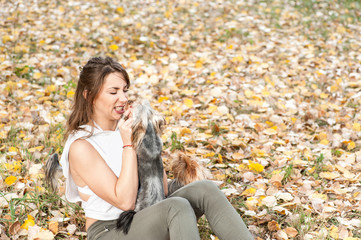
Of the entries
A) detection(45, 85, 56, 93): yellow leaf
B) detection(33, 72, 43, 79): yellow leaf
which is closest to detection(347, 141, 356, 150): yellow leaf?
detection(45, 85, 56, 93): yellow leaf

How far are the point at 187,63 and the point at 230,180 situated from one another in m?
2.64

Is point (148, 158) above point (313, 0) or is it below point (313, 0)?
below

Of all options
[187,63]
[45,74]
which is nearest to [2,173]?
[45,74]

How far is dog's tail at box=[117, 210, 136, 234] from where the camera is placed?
6.89 ft

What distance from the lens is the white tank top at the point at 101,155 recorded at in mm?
2178

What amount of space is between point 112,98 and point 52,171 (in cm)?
80

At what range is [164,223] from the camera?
2.07 m

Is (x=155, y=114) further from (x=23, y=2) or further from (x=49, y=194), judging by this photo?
(x=23, y=2)

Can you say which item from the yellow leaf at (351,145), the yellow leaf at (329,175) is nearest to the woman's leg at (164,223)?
the yellow leaf at (329,175)

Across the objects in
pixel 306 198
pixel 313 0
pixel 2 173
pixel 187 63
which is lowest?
pixel 306 198

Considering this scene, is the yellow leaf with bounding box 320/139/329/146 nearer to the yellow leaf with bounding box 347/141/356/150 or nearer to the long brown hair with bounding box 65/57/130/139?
the yellow leaf with bounding box 347/141/356/150

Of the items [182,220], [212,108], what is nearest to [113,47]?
[212,108]

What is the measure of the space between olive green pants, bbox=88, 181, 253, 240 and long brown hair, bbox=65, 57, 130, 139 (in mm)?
607

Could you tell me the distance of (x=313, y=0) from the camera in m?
7.79
